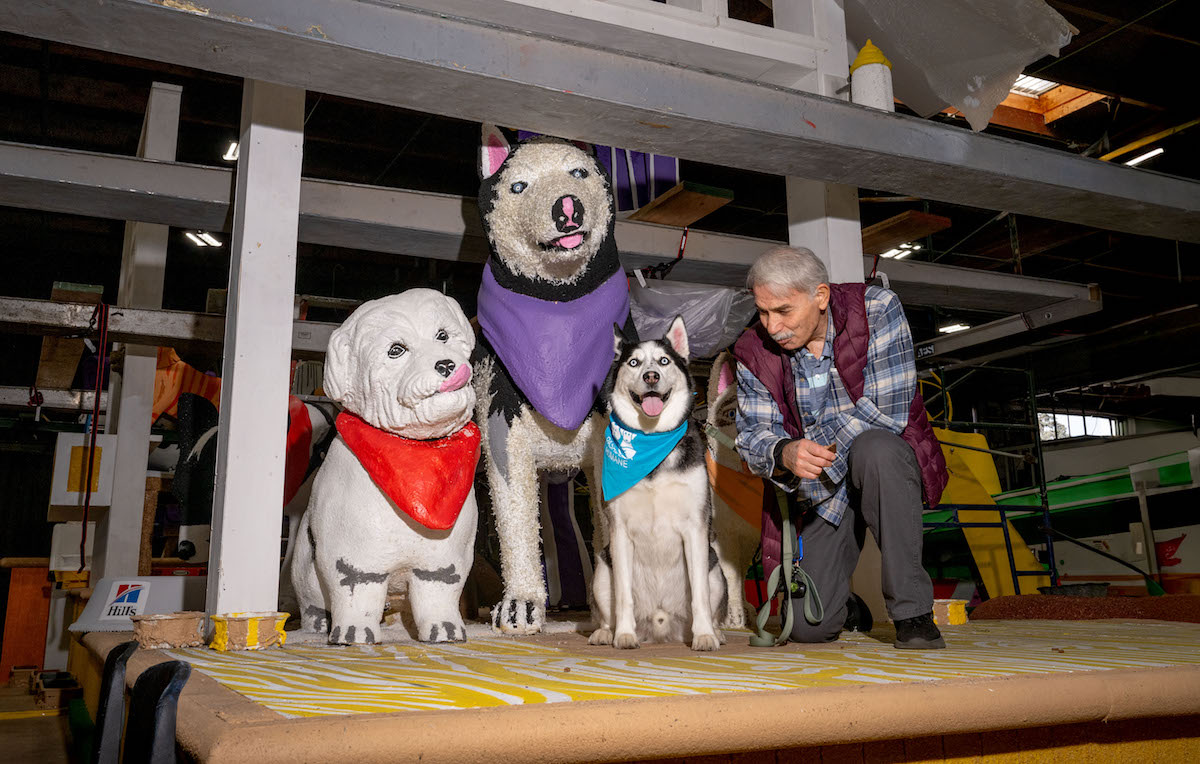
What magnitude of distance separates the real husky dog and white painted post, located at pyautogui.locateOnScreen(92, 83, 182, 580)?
10.1 feet

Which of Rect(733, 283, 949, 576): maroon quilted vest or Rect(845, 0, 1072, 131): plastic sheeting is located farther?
Rect(845, 0, 1072, 131): plastic sheeting

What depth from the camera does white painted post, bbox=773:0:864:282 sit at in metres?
3.36

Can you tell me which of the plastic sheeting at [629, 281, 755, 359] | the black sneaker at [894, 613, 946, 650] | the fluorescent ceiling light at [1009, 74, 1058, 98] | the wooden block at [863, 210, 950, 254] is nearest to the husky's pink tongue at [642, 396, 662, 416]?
the black sneaker at [894, 613, 946, 650]

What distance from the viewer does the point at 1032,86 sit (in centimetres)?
600

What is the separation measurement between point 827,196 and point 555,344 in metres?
1.34

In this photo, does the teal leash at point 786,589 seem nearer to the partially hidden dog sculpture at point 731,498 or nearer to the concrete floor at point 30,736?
the partially hidden dog sculpture at point 731,498

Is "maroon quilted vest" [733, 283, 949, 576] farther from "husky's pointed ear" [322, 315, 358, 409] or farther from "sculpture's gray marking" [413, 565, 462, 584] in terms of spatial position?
"husky's pointed ear" [322, 315, 358, 409]

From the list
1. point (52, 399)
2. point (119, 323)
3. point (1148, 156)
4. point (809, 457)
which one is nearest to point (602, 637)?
point (809, 457)

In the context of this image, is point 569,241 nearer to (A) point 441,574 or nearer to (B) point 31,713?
(A) point 441,574

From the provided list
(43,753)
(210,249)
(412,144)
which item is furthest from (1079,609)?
(210,249)

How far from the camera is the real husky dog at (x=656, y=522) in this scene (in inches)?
98.2

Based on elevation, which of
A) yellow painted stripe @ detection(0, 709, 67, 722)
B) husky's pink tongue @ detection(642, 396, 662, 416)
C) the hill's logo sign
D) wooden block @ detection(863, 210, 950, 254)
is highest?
wooden block @ detection(863, 210, 950, 254)

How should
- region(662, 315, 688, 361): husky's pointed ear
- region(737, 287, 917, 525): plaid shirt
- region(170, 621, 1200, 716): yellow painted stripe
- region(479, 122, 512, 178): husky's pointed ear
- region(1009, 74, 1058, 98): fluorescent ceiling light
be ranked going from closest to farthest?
region(170, 621, 1200, 716): yellow painted stripe, region(737, 287, 917, 525): plaid shirt, region(662, 315, 688, 361): husky's pointed ear, region(479, 122, 512, 178): husky's pointed ear, region(1009, 74, 1058, 98): fluorescent ceiling light

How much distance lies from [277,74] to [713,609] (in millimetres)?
1983
